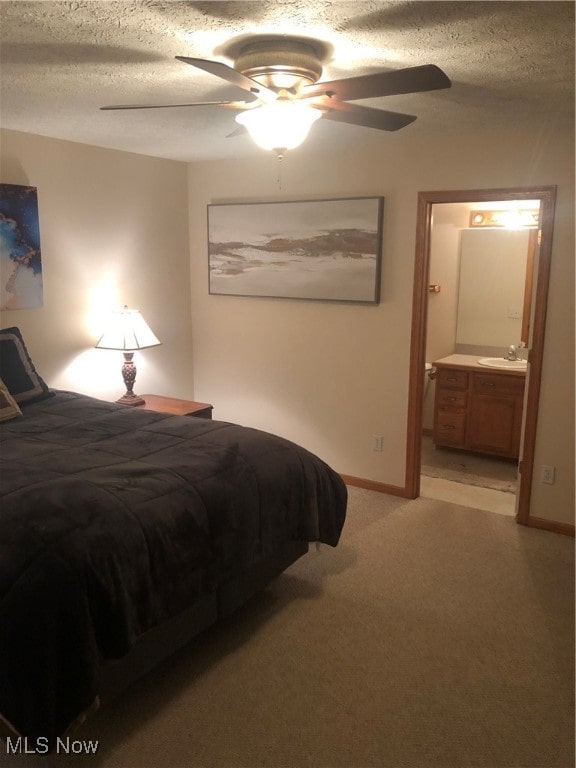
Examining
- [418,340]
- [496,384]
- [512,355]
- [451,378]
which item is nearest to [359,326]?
[418,340]

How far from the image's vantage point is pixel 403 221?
3902 millimetres

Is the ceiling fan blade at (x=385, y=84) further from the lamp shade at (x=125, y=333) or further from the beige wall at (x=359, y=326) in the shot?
the lamp shade at (x=125, y=333)

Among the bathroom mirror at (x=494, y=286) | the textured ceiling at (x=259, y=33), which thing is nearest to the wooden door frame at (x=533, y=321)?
the textured ceiling at (x=259, y=33)

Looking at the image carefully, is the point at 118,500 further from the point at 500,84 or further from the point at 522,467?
the point at 522,467

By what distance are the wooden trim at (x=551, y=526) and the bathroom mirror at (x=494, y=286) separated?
192cm

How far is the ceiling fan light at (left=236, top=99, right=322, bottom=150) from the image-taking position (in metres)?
2.12

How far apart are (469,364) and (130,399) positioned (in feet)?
8.93

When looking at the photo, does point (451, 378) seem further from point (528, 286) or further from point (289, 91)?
point (289, 91)

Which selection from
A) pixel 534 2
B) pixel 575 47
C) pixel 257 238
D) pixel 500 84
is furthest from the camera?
pixel 257 238

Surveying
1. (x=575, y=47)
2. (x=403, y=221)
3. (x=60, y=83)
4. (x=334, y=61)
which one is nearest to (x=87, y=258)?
(x=60, y=83)

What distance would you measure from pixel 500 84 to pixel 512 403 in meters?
2.82

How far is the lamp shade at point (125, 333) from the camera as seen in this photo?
13.1ft

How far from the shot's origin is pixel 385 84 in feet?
6.23

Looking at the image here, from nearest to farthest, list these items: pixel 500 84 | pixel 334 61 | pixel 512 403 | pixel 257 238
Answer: pixel 334 61
pixel 500 84
pixel 257 238
pixel 512 403
